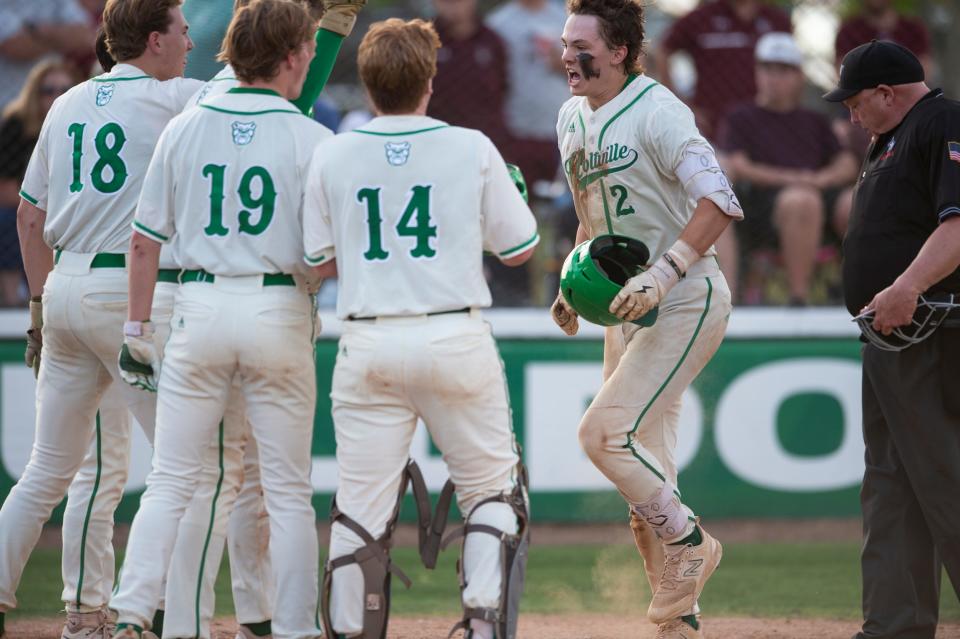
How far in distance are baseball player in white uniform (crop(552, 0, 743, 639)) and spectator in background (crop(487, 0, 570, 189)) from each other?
4.18 metres

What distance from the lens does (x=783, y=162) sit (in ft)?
29.9

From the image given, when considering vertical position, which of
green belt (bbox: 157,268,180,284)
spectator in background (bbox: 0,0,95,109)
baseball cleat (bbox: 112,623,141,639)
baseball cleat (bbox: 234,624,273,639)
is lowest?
baseball cleat (bbox: 234,624,273,639)

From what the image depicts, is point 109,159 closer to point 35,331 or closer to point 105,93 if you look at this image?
point 105,93

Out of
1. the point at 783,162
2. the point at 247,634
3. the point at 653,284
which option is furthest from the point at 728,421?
the point at 247,634

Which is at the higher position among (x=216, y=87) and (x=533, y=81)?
(x=533, y=81)

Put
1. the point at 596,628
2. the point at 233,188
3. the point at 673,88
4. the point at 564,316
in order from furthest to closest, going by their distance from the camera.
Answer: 1. the point at 673,88
2. the point at 596,628
3. the point at 564,316
4. the point at 233,188

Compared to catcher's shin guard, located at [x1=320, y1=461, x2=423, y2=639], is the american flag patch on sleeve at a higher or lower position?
higher

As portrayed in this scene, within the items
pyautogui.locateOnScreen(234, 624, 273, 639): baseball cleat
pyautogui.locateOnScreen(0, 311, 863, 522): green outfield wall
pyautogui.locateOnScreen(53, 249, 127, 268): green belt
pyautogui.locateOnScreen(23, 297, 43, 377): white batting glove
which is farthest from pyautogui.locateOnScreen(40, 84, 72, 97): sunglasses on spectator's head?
pyautogui.locateOnScreen(234, 624, 273, 639): baseball cleat

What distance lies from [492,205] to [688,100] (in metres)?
5.94

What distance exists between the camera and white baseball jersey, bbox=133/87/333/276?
433 centimetres

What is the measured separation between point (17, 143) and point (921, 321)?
6.22 meters

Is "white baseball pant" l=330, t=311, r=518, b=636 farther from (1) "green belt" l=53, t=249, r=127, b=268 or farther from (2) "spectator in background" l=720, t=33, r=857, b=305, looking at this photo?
(2) "spectator in background" l=720, t=33, r=857, b=305

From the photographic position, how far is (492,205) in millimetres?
4207

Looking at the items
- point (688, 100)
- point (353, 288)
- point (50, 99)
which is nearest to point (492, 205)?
point (353, 288)
